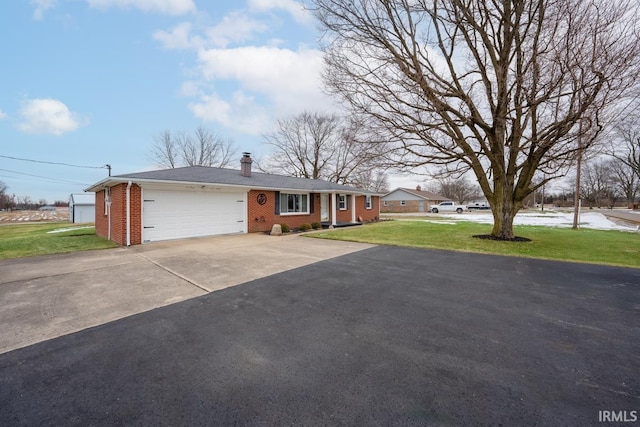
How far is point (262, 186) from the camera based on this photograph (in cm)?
1312

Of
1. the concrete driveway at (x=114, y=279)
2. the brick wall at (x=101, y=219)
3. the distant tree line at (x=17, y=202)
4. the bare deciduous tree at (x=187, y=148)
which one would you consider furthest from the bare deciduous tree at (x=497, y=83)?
the distant tree line at (x=17, y=202)

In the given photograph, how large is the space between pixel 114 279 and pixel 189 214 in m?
6.00

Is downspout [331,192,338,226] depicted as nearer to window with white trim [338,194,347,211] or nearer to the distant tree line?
window with white trim [338,194,347,211]

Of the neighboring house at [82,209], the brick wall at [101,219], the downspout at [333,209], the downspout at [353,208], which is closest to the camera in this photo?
the brick wall at [101,219]

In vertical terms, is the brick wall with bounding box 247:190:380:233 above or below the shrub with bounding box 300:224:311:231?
above

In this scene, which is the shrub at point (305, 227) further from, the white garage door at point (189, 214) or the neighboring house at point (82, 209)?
the neighboring house at point (82, 209)

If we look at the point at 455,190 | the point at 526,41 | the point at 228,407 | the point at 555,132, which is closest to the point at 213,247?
the point at 228,407

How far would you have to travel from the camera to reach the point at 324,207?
58.1 ft

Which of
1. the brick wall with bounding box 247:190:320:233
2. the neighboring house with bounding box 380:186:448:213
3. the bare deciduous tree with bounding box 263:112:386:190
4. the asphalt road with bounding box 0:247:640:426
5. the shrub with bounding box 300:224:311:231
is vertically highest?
the bare deciduous tree with bounding box 263:112:386:190

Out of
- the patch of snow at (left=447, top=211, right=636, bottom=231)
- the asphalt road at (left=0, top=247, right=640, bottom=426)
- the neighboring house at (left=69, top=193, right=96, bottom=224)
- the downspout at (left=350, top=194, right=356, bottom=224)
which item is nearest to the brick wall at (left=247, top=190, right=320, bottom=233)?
the downspout at (left=350, top=194, right=356, bottom=224)

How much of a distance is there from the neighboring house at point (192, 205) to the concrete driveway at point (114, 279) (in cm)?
142

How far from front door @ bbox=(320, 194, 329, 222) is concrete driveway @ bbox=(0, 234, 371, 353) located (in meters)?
8.51

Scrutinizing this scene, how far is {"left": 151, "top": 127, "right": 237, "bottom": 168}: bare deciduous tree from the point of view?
35.2 meters

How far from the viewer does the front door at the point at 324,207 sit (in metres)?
17.4
